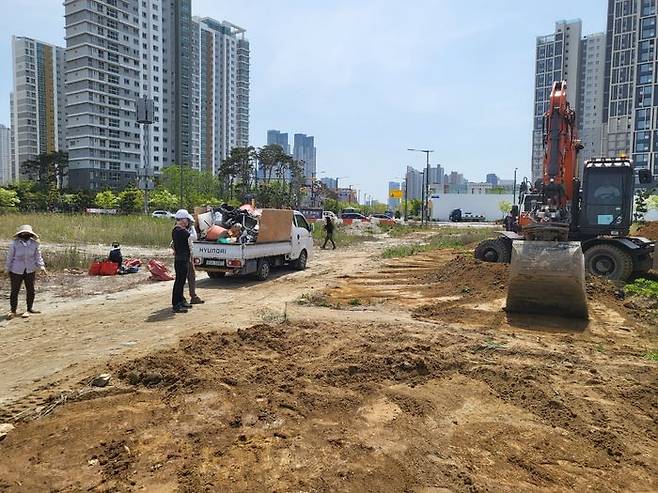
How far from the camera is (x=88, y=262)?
16.5 metres

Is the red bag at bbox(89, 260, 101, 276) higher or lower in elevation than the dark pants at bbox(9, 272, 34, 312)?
lower

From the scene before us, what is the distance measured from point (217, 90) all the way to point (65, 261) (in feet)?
434

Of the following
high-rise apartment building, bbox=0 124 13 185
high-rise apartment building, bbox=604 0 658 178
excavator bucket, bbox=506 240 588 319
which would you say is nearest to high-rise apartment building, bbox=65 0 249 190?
high-rise apartment building, bbox=0 124 13 185

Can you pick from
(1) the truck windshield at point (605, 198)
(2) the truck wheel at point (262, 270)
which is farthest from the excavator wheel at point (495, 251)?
(2) the truck wheel at point (262, 270)

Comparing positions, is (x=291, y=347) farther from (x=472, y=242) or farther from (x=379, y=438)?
(x=472, y=242)

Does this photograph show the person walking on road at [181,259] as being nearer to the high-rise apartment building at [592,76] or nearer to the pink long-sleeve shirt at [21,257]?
the pink long-sleeve shirt at [21,257]

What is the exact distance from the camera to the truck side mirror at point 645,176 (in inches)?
535

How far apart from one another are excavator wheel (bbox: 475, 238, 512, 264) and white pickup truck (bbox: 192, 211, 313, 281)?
576cm

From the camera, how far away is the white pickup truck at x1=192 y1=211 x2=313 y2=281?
1331 centimetres

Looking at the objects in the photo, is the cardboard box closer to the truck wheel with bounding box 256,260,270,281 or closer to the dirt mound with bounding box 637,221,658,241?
the truck wheel with bounding box 256,260,270,281

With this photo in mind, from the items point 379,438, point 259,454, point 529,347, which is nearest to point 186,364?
point 259,454

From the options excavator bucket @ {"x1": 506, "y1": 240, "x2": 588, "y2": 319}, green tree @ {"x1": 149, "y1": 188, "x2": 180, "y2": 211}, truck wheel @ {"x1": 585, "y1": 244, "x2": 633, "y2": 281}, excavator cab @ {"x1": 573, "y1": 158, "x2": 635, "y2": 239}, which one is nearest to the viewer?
excavator bucket @ {"x1": 506, "y1": 240, "x2": 588, "y2": 319}

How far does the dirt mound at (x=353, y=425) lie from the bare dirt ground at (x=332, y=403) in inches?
0.7

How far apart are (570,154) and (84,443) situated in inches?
563
